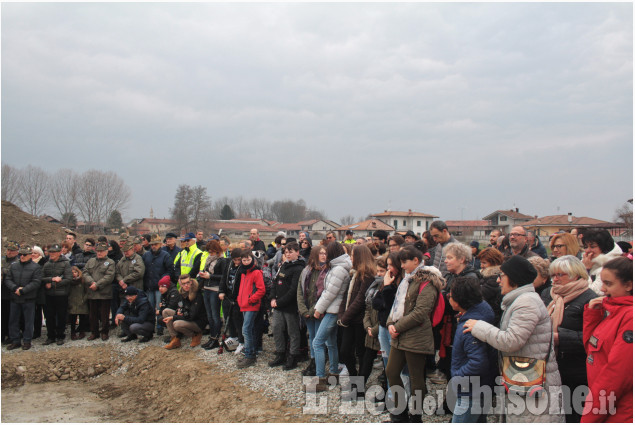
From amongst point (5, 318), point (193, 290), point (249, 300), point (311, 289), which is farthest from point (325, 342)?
point (5, 318)

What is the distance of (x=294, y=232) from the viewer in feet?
284

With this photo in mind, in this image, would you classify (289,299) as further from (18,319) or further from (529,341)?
(18,319)

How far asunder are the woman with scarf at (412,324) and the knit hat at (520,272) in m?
1.03

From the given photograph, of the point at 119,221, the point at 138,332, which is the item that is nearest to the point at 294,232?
the point at 119,221

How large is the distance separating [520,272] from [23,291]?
385 inches

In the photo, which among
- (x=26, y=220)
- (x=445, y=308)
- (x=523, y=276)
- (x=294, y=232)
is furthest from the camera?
(x=294, y=232)

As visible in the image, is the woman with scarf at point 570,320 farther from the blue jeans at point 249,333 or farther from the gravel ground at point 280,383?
the blue jeans at point 249,333

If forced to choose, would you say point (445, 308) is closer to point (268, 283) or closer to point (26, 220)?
point (268, 283)

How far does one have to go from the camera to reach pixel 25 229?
91.8ft

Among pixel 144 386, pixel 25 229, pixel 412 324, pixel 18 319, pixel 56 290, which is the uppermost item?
pixel 25 229

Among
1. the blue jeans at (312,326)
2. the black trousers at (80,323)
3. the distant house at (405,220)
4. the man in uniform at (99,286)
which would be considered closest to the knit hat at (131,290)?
the man in uniform at (99,286)

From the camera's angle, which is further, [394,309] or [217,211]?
[217,211]

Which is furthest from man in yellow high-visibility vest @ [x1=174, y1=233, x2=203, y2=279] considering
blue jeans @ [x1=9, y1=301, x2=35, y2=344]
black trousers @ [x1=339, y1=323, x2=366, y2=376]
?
black trousers @ [x1=339, y1=323, x2=366, y2=376]

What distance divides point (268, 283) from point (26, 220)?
29.1 metres
